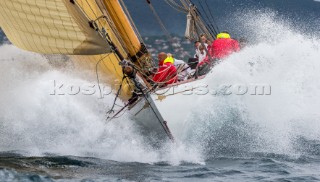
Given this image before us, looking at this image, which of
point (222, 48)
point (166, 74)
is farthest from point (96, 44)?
point (222, 48)

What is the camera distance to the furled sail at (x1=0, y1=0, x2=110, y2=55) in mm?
9125

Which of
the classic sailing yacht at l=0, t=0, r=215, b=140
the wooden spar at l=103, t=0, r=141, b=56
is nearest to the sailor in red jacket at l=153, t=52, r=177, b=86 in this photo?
the classic sailing yacht at l=0, t=0, r=215, b=140

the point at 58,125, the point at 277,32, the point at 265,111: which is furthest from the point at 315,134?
the point at 58,125

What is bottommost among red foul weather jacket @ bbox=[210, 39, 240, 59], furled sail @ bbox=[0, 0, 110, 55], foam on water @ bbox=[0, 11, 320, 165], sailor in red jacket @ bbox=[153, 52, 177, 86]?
foam on water @ bbox=[0, 11, 320, 165]

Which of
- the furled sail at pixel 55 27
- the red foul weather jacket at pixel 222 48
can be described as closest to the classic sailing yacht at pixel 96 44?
the furled sail at pixel 55 27

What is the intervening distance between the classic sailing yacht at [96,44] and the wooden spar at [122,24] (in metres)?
0.23

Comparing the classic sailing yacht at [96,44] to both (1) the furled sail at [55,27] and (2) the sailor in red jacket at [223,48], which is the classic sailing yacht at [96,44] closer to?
(1) the furled sail at [55,27]

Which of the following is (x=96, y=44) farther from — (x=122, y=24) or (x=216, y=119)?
(x=216, y=119)

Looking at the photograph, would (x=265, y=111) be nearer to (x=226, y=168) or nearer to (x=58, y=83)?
(x=226, y=168)

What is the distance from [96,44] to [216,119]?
1.69m

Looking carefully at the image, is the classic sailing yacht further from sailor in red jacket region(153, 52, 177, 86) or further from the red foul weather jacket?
the red foul weather jacket

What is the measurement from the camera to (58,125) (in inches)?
405

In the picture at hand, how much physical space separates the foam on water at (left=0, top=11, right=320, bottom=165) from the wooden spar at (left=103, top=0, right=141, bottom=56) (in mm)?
732

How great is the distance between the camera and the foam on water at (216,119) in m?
9.38
